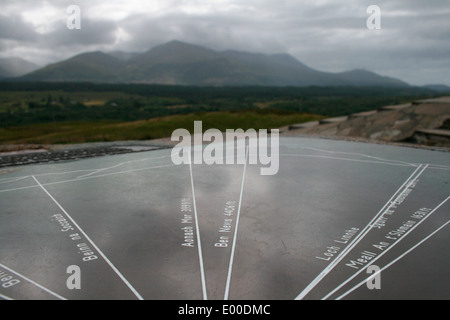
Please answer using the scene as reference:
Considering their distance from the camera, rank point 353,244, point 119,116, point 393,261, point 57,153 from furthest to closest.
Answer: point 119,116, point 57,153, point 353,244, point 393,261

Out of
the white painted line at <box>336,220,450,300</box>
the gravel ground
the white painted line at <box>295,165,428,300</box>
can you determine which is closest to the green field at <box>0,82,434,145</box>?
the gravel ground

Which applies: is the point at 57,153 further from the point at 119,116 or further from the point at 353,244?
the point at 119,116

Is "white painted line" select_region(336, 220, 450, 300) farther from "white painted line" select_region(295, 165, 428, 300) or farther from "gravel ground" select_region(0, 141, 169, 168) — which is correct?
"gravel ground" select_region(0, 141, 169, 168)

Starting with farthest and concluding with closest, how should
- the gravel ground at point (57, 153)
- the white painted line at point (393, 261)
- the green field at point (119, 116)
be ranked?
the green field at point (119, 116)
the gravel ground at point (57, 153)
the white painted line at point (393, 261)

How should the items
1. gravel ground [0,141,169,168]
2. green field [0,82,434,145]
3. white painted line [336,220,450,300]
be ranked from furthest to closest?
green field [0,82,434,145] < gravel ground [0,141,169,168] < white painted line [336,220,450,300]

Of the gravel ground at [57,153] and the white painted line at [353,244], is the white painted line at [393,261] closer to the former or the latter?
the white painted line at [353,244]

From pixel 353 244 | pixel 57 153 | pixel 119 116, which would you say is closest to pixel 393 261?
pixel 353 244

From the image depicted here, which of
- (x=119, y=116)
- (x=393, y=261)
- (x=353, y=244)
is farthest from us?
(x=119, y=116)

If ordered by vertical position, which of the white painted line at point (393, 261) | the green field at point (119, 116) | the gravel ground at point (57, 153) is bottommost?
the white painted line at point (393, 261)

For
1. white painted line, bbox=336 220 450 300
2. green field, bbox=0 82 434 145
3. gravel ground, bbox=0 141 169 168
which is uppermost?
green field, bbox=0 82 434 145

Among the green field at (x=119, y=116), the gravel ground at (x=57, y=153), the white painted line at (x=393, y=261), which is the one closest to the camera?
the white painted line at (x=393, y=261)

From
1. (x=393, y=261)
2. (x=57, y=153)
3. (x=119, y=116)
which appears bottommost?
(x=393, y=261)

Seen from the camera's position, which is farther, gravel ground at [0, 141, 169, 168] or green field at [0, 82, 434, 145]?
green field at [0, 82, 434, 145]

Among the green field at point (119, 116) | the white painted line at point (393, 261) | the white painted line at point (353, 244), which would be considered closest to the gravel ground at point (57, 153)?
the green field at point (119, 116)
